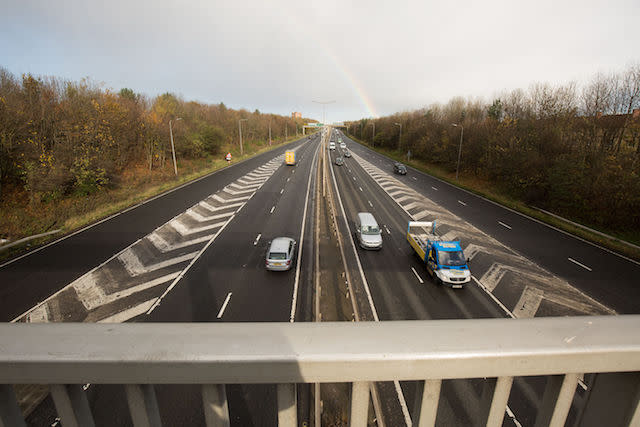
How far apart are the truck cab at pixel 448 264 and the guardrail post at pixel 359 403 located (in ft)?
43.1

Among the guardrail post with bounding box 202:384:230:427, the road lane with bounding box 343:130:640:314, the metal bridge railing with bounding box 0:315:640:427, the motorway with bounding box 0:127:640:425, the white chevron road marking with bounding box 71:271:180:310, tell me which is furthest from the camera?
the road lane with bounding box 343:130:640:314

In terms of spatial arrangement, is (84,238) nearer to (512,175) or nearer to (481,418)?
(481,418)

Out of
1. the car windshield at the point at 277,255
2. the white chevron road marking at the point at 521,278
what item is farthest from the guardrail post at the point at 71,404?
the white chevron road marking at the point at 521,278

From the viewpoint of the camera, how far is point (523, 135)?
30.5 metres

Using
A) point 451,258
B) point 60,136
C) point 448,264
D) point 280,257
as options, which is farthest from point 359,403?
point 60,136

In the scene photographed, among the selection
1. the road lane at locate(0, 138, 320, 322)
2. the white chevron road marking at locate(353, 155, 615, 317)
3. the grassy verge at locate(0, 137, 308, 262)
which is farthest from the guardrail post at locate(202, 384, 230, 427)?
the grassy verge at locate(0, 137, 308, 262)

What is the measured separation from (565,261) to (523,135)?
19.8 m

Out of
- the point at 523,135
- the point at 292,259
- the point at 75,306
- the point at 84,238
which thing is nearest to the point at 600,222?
the point at 523,135

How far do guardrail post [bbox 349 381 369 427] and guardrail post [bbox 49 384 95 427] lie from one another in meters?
1.03

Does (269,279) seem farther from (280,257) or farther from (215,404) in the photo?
(215,404)

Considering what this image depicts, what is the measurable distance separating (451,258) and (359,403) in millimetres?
13849

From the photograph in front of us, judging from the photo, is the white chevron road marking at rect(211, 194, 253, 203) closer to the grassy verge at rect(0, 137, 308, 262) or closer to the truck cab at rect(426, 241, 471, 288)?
the grassy verge at rect(0, 137, 308, 262)

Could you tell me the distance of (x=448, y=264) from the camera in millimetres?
13328

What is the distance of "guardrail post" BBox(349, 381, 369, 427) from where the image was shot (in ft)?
3.79
